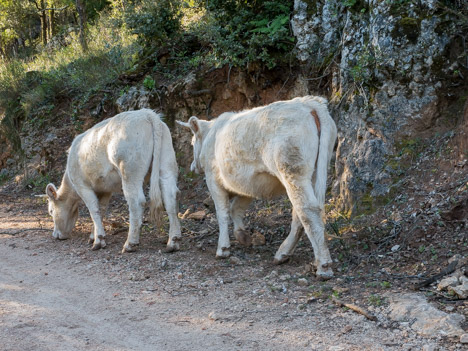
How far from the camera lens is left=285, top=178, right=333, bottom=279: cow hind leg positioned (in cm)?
590

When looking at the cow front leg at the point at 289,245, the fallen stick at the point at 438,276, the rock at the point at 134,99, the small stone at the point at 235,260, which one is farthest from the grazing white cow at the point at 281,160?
the rock at the point at 134,99

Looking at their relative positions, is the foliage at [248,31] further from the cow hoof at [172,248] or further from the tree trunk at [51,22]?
the tree trunk at [51,22]

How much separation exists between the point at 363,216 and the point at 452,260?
2099 millimetres

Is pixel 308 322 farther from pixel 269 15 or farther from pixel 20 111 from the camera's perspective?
pixel 20 111

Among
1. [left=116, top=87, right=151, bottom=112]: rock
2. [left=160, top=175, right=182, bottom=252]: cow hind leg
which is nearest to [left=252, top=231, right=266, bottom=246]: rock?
[left=160, top=175, right=182, bottom=252]: cow hind leg

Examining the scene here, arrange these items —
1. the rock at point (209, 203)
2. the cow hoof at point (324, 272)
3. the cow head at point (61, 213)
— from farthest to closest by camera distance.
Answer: the rock at point (209, 203) < the cow head at point (61, 213) < the cow hoof at point (324, 272)

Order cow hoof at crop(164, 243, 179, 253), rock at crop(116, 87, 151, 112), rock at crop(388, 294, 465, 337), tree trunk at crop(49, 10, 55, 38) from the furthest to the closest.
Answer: tree trunk at crop(49, 10, 55, 38) → rock at crop(116, 87, 151, 112) → cow hoof at crop(164, 243, 179, 253) → rock at crop(388, 294, 465, 337)

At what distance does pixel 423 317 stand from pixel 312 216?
185 centimetres

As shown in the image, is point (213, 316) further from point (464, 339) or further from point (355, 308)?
point (464, 339)

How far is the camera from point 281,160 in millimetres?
5945

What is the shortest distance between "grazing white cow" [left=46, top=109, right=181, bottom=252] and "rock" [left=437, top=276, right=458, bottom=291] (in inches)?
157

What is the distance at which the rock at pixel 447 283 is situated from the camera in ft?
16.1

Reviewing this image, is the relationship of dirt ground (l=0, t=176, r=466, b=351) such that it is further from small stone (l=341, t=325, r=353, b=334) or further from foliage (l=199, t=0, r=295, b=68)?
foliage (l=199, t=0, r=295, b=68)

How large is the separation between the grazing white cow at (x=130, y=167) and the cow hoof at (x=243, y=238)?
96 centimetres
